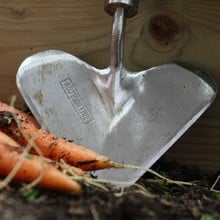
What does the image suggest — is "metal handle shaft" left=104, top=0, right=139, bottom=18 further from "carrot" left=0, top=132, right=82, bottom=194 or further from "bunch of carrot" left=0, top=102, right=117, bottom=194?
"carrot" left=0, top=132, right=82, bottom=194

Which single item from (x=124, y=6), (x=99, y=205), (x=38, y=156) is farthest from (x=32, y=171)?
(x=124, y=6)

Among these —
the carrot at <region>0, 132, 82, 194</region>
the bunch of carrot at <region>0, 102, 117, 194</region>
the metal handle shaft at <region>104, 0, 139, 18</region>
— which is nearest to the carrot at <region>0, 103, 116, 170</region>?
the bunch of carrot at <region>0, 102, 117, 194</region>

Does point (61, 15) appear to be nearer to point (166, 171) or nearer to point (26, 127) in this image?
point (26, 127)

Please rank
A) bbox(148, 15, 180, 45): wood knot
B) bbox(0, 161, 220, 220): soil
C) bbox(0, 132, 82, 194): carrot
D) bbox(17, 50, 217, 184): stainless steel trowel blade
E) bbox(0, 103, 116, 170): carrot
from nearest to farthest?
bbox(0, 161, 220, 220): soil
bbox(0, 132, 82, 194): carrot
bbox(0, 103, 116, 170): carrot
bbox(17, 50, 217, 184): stainless steel trowel blade
bbox(148, 15, 180, 45): wood knot

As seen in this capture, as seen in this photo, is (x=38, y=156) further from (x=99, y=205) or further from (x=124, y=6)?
(x=124, y=6)

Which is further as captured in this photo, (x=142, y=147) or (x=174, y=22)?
(x=174, y=22)

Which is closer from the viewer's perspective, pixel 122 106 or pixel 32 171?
pixel 32 171

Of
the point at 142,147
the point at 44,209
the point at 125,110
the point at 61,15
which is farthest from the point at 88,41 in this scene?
the point at 44,209
